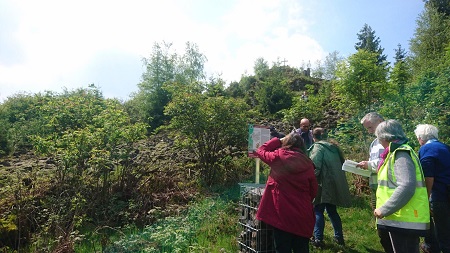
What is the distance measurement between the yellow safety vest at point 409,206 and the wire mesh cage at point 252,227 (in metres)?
1.53

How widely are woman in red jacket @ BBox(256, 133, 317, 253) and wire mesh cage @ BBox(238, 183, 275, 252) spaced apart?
420mm

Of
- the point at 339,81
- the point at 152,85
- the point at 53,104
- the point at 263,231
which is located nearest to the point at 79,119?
the point at 53,104

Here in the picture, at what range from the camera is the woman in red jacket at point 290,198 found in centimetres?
389

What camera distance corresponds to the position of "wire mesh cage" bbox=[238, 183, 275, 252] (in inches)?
174

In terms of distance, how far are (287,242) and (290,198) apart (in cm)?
52

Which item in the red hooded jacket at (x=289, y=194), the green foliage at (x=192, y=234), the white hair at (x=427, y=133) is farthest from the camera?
the green foliage at (x=192, y=234)

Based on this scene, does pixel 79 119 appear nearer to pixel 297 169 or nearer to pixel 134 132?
pixel 134 132

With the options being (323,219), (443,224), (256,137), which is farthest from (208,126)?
(443,224)

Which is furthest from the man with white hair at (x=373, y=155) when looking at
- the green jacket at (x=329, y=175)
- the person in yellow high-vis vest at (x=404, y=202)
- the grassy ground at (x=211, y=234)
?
the grassy ground at (x=211, y=234)

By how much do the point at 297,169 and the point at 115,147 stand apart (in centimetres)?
574

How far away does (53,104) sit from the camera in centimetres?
858

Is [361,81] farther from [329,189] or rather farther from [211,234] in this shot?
[211,234]

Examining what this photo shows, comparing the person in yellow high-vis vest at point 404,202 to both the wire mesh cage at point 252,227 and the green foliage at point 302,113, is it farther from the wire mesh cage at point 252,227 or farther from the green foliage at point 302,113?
the green foliage at point 302,113

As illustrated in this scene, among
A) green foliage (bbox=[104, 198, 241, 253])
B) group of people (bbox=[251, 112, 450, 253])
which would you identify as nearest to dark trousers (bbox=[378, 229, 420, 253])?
group of people (bbox=[251, 112, 450, 253])
